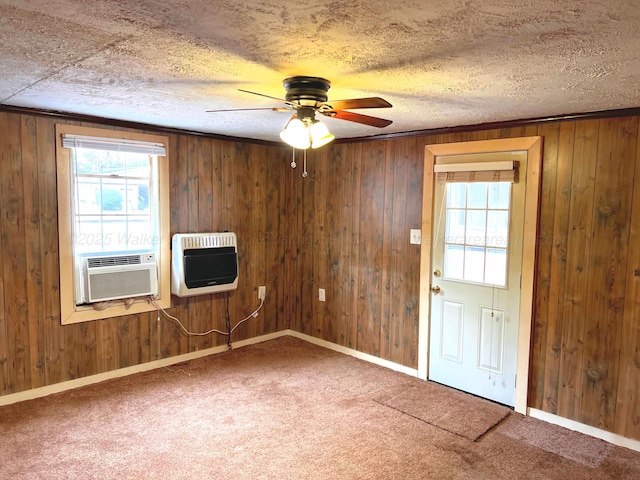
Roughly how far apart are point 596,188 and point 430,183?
4.05 feet

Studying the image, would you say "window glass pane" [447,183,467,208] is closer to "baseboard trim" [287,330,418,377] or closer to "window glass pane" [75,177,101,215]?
"baseboard trim" [287,330,418,377]

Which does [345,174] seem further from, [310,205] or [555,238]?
[555,238]

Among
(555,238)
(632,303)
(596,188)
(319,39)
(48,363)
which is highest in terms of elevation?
(319,39)

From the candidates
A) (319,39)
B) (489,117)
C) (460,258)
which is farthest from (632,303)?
(319,39)

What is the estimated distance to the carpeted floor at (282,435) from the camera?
2.62 m

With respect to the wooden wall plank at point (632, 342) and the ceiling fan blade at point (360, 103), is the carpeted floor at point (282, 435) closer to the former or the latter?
the wooden wall plank at point (632, 342)

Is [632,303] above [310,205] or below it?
below

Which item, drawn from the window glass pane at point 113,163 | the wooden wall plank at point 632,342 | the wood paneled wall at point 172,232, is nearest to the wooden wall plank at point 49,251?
the wood paneled wall at point 172,232

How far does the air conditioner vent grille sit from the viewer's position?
3600 mm

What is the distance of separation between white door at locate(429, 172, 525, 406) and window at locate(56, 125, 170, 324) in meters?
2.41

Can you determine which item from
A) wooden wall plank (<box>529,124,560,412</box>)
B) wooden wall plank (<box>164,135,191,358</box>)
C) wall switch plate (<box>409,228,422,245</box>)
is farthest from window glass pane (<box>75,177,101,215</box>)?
wooden wall plank (<box>529,124,560,412</box>)

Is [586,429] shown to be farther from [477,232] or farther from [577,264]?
[477,232]

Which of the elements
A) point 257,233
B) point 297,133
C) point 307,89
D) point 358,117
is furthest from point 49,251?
point 358,117

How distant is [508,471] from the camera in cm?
264
